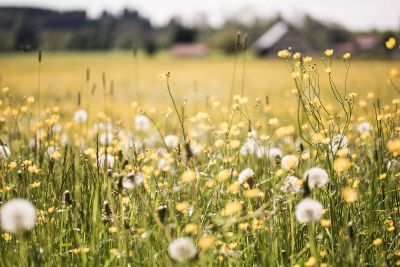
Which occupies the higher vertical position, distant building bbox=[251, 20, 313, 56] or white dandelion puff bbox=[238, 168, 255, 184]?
distant building bbox=[251, 20, 313, 56]

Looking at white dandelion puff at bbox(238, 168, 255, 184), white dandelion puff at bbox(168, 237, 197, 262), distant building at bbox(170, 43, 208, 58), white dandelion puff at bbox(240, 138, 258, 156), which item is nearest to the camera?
white dandelion puff at bbox(168, 237, 197, 262)

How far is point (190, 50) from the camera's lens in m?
84.2

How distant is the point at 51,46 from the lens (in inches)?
3625

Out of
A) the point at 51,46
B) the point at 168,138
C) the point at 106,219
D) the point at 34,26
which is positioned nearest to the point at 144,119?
the point at 168,138

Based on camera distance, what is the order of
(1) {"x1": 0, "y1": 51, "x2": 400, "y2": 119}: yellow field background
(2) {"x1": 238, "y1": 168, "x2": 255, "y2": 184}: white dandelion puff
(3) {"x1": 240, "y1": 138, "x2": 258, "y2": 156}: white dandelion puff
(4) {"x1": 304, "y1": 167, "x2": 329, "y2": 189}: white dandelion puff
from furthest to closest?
(1) {"x1": 0, "y1": 51, "x2": 400, "y2": 119}: yellow field background, (3) {"x1": 240, "y1": 138, "x2": 258, "y2": 156}: white dandelion puff, (2) {"x1": 238, "y1": 168, "x2": 255, "y2": 184}: white dandelion puff, (4) {"x1": 304, "y1": 167, "x2": 329, "y2": 189}: white dandelion puff

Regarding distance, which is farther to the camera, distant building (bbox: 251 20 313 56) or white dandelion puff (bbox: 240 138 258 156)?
distant building (bbox: 251 20 313 56)

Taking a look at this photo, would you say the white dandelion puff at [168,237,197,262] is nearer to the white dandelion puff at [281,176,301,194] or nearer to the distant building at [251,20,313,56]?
the white dandelion puff at [281,176,301,194]

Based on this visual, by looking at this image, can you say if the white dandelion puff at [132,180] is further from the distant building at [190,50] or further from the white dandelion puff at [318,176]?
the distant building at [190,50]

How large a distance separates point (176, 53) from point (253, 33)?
14641 millimetres

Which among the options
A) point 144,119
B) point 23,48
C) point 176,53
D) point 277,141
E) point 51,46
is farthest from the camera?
point 51,46

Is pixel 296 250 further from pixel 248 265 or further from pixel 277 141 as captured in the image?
pixel 277 141

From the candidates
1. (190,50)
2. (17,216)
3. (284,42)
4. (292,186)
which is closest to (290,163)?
(292,186)

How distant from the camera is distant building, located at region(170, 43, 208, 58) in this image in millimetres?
83375

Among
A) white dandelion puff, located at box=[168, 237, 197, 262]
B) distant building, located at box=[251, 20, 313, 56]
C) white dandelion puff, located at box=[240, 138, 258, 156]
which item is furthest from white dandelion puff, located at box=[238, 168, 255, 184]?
distant building, located at box=[251, 20, 313, 56]
